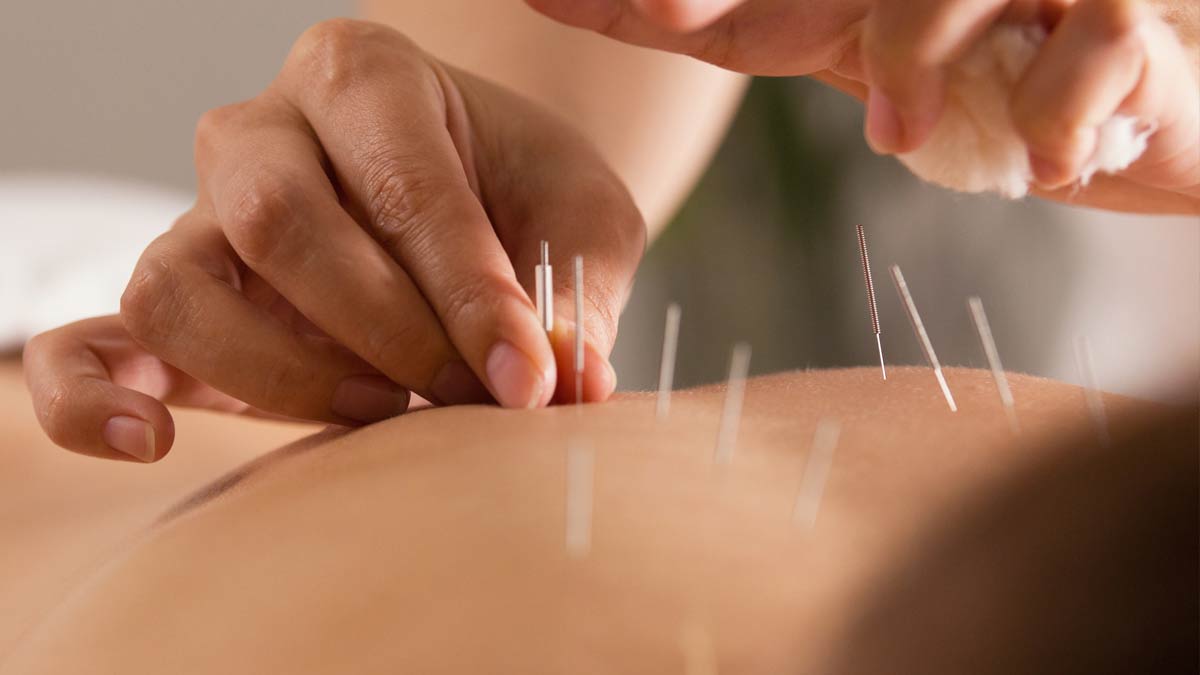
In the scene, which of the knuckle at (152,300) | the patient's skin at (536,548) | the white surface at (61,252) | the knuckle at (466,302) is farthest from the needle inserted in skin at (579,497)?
the white surface at (61,252)

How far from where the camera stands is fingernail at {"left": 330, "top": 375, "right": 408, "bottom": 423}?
0.99m

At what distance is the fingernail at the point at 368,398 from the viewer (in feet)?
3.25

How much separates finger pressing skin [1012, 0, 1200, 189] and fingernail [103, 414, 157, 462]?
803 mm

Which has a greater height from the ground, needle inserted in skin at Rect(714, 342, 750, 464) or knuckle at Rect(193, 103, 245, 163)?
knuckle at Rect(193, 103, 245, 163)

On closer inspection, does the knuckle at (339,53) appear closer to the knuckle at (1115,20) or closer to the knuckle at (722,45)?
the knuckle at (722,45)

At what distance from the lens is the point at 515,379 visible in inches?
34.2

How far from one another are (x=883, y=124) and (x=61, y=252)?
1.62 meters

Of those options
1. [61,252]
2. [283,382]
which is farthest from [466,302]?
[61,252]

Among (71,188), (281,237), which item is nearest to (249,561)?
(281,237)

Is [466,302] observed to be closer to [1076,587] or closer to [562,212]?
[562,212]

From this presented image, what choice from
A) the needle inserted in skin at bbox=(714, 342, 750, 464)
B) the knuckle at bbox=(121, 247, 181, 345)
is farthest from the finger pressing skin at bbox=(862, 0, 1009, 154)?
the knuckle at bbox=(121, 247, 181, 345)

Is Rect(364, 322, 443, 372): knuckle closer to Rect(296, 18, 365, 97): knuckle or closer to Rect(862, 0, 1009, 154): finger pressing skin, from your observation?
Rect(296, 18, 365, 97): knuckle

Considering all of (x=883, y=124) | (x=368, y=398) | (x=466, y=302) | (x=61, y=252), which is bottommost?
(x=61, y=252)

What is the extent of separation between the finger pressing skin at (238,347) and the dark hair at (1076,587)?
60 centimetres
